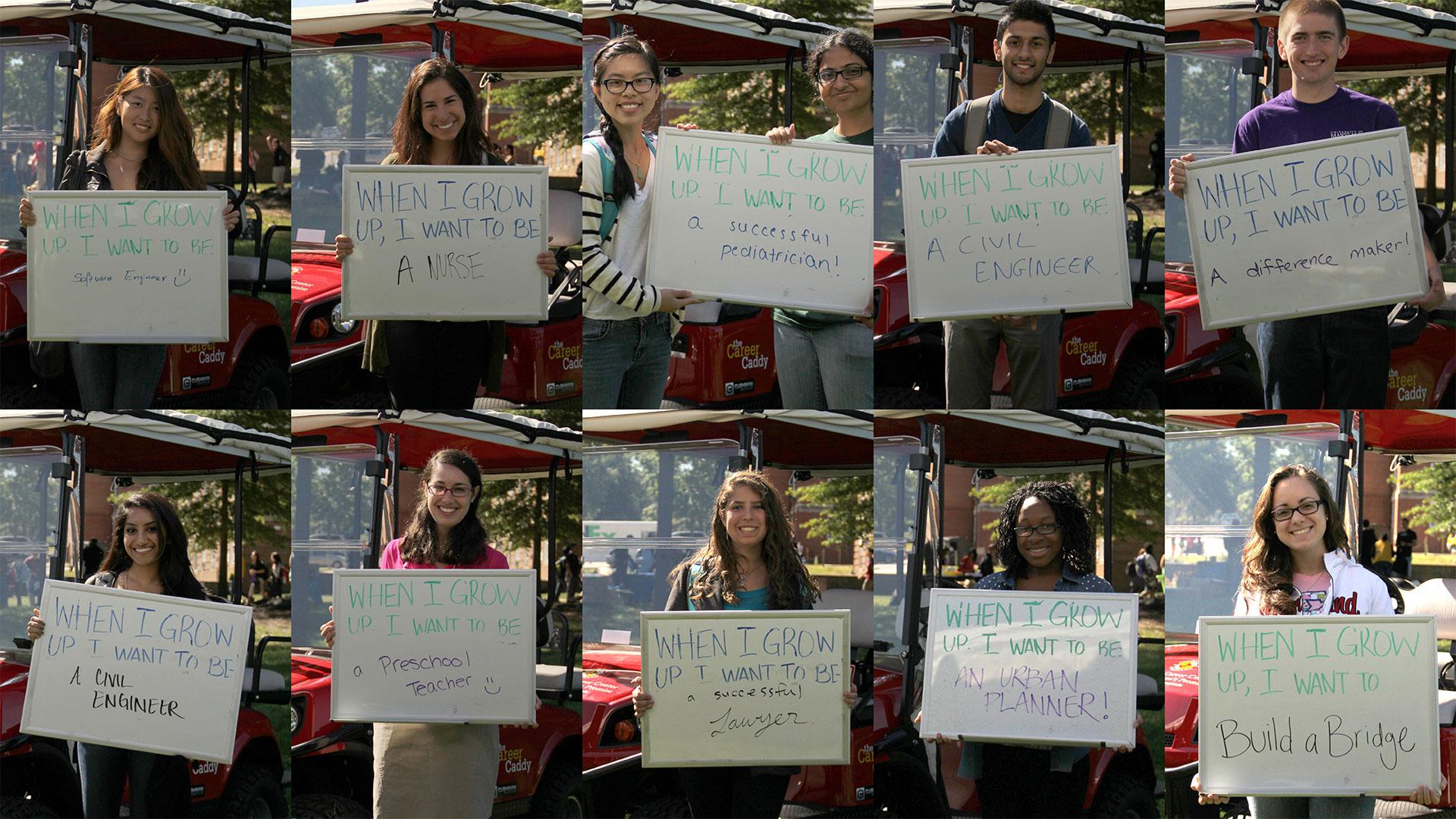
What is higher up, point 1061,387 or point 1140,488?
point 1061,387

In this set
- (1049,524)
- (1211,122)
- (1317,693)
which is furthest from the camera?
(1211,122)

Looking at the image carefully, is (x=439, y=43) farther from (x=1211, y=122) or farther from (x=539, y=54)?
(x=1211, y=122)

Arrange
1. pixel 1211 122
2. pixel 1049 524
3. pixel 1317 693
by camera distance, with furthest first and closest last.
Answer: pixel 1211 122 → pixel 1049 524 → pixel 1317 693

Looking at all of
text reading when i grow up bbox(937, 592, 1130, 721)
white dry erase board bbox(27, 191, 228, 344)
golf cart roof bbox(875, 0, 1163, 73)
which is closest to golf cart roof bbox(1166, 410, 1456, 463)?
text reading when i grow up bbox(937, 592, 1130, 721)

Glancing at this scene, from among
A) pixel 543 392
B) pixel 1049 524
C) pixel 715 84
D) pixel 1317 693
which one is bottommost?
pixel 1317 693

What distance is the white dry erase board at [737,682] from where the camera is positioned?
5.04 meters

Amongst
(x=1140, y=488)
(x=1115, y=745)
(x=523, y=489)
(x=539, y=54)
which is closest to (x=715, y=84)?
A: (x=539, y=54)

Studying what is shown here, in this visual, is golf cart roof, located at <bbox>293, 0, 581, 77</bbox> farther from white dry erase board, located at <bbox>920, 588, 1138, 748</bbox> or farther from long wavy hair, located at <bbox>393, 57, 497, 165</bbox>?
white dry erase board, located at <bbox>920, 588, 1138, 748</bbox>

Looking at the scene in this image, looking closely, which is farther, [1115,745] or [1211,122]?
[1211,122]

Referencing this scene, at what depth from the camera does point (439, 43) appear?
5.64 meters

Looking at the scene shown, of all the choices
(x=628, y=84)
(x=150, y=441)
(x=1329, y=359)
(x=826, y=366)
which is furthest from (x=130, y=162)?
(x=1329, y=359)

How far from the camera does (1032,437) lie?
5.55m

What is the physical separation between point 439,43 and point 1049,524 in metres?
3.01

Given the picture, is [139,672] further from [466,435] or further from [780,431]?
[780,431]
